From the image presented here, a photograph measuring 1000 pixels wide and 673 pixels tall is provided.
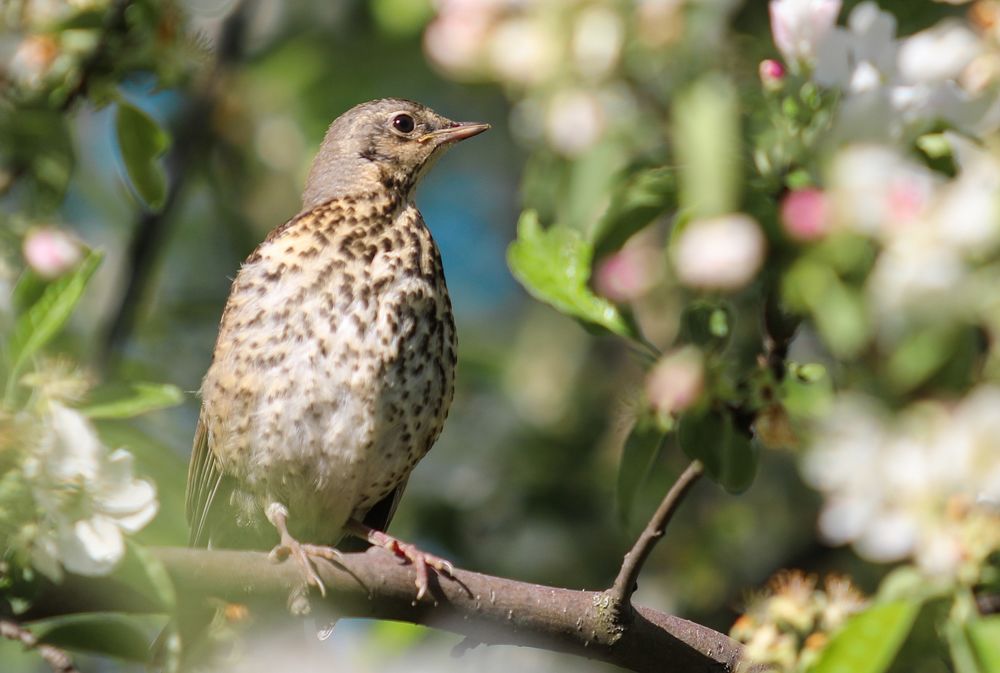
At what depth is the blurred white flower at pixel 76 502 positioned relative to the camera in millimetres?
2428

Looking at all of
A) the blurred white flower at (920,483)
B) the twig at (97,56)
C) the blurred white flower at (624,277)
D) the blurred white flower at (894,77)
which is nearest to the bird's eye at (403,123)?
the twig at (97,56)

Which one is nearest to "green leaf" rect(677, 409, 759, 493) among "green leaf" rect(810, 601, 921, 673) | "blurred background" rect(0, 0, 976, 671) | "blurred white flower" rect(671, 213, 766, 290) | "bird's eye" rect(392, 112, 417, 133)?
"blurred white flower" rect(671, 213, 766, 290)

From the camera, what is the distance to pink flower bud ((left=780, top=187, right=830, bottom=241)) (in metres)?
2.69

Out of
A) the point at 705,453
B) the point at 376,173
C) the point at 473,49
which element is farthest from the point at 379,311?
the point at 705,453

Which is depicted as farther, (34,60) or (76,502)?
(34,60)

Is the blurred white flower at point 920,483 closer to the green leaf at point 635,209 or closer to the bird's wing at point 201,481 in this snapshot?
the green leaf at point 635,209

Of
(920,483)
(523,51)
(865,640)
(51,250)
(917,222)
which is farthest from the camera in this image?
(51,250)

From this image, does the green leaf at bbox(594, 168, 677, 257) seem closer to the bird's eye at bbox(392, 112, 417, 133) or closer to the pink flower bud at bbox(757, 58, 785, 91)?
the pink flower bud at bbox(757, 58, 785, 91)

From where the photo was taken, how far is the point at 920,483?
2.40 meters

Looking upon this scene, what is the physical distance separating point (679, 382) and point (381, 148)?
2228 millimetres

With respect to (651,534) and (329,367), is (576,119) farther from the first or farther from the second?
(329,367)

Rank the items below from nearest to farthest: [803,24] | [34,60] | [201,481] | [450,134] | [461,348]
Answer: [803,24]
[34,60]
[201,481]
[450,134]
[461,348]

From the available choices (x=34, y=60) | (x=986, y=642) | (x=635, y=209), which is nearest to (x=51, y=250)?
(x=34, y=60)

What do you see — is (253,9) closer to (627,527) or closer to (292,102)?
(292,102)
